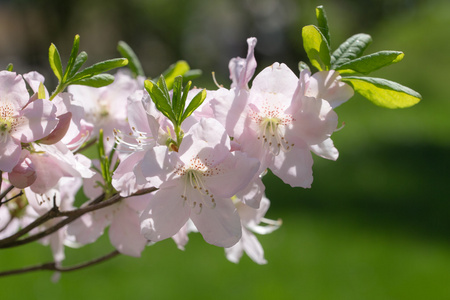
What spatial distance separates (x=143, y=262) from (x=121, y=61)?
238cm

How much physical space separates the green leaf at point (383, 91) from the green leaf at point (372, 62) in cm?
1

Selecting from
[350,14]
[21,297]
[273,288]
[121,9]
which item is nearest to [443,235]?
[273,288]

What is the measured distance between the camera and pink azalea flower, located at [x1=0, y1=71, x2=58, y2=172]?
0.55 m

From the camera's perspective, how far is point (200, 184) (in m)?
0.61

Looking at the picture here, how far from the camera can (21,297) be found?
2453mm

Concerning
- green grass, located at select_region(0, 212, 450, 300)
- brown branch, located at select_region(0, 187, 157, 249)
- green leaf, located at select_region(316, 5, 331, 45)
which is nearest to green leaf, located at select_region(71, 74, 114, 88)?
brown branch, located at select_region(0, 187, 157, 249)

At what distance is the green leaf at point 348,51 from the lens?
24.9 inches

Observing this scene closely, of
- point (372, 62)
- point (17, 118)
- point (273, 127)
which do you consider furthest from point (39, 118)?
point (372, 62)

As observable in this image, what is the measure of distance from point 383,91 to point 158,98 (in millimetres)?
236

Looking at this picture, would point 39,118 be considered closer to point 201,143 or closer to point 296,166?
point 201,143

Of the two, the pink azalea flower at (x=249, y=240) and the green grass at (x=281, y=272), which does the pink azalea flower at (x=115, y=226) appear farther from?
the green grass at (x=281, y=272)

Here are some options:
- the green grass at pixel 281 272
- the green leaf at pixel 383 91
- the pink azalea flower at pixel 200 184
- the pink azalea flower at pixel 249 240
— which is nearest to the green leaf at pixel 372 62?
the green leaf at pixel 383 91

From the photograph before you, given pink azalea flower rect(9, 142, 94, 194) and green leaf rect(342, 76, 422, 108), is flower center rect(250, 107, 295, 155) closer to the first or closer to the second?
green leaf rect(342, 76, 422, 108)

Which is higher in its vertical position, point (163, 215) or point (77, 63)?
point (77, 63)
